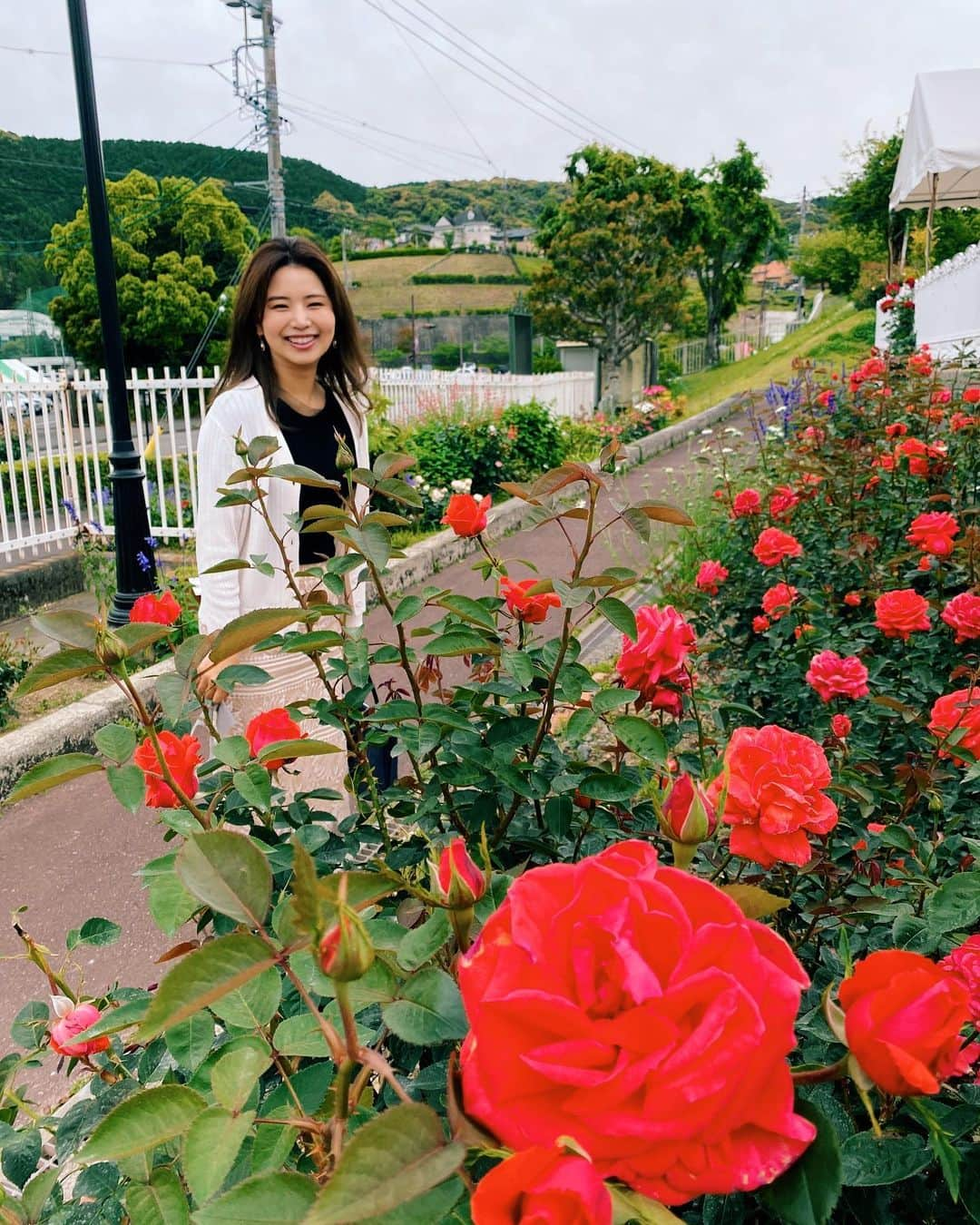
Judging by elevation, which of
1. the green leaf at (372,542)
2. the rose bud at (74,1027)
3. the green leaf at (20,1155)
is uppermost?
the green leaf at (372,542)

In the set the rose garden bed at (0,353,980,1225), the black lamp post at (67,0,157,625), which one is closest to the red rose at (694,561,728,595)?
the rose garden bed at (0,353,980,1225)

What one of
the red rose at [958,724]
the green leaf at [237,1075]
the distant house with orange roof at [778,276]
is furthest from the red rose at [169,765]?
the distant house with orange roof at [778,276]

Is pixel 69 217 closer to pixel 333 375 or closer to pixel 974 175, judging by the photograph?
pixel 974 175

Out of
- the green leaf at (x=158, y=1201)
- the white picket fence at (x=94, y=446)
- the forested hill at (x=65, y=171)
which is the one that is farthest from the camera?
the forested hill at (x=65, y=171)

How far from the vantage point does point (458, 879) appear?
1.74 ft

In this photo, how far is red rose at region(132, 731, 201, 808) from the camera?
1.01m

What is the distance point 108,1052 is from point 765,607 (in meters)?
1.75

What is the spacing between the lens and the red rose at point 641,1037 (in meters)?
0.37

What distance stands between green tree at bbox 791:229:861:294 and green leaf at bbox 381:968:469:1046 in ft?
116

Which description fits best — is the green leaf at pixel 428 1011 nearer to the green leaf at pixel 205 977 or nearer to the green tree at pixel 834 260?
the green leaf at pixel 205 977

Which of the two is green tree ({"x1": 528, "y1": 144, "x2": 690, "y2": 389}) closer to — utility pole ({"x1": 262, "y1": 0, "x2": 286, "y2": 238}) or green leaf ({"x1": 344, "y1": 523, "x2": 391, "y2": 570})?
utility pole ({"x1": 262, "y1": 0, "x2": 286, "y2": 238})

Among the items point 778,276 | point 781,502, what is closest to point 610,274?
point 781,502

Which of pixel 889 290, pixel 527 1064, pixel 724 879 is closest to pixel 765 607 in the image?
pixel 724 879

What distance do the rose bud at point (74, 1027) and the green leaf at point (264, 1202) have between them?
2.00 feet
